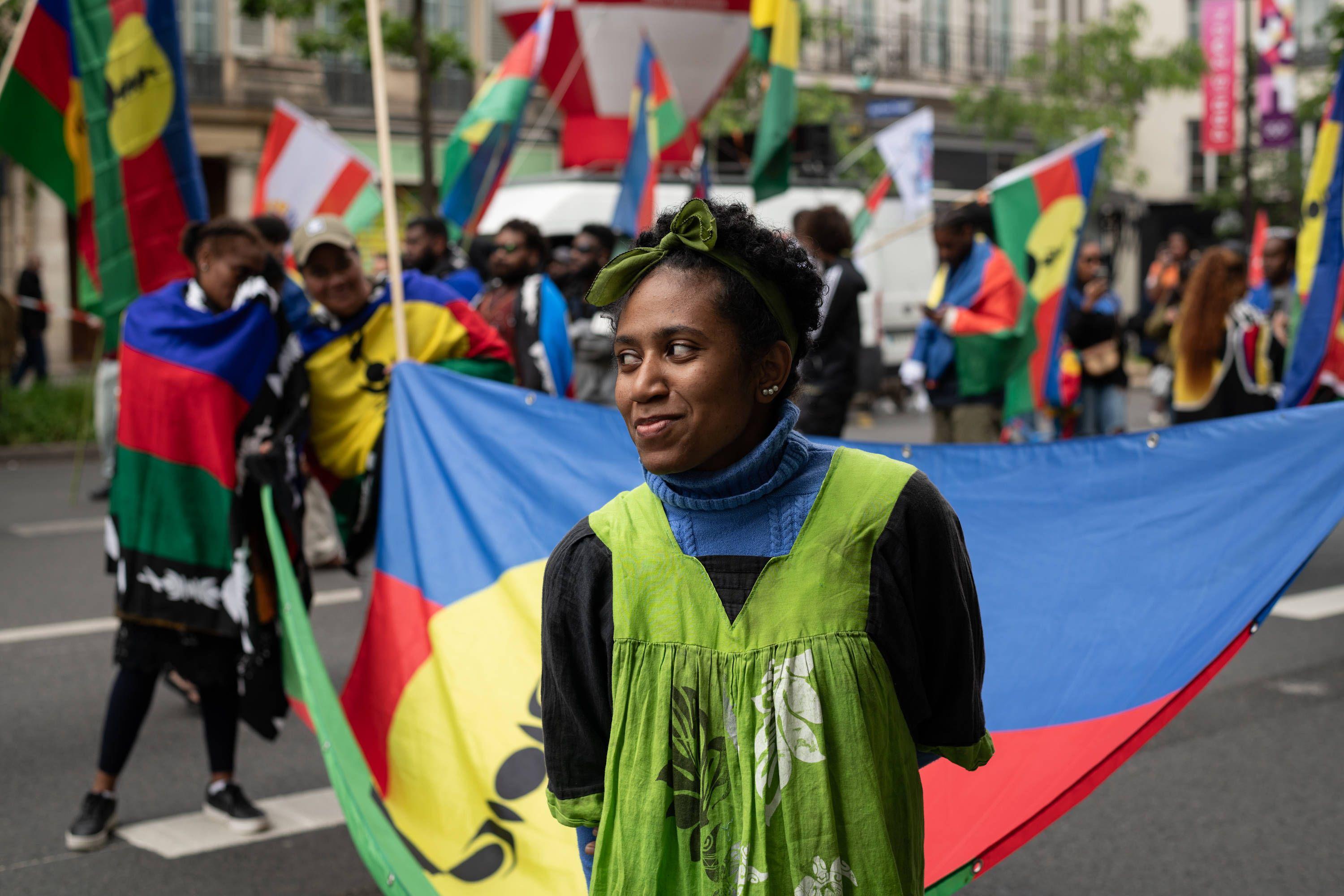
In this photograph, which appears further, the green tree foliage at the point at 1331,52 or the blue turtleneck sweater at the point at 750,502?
the green tree foliage at the point at 1331,52

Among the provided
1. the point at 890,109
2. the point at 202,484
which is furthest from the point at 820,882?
the point at 890,109

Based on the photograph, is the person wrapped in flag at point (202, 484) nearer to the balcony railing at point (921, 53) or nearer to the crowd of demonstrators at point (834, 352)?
the crowd of demonstrators at point (834, 352)

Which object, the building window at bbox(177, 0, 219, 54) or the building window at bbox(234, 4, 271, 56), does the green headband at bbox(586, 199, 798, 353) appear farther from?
the building window at bbox(177, 0, 219, 54)

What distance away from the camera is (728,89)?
72.9ft

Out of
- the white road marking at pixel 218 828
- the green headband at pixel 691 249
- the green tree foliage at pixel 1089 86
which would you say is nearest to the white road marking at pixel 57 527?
the white road marking at pixel 218 828

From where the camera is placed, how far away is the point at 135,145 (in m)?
4.95

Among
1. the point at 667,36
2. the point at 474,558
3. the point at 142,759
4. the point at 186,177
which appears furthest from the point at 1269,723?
the point at 667,36

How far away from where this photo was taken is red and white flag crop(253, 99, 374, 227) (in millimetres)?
9805

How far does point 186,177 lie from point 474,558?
7.66 ft

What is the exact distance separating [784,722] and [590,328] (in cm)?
623

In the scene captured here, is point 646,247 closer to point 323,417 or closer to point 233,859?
point 323,417

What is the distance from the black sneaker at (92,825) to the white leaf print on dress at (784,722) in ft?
9.94

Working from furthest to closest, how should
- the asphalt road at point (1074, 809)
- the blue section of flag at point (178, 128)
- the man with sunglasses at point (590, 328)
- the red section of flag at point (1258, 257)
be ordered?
the red section of flag at point (1258, 257) < the man with sunglasses at point (590, 328) < the blue section of flag at point (178, 128) < the asphalt road at point (1074, 809)

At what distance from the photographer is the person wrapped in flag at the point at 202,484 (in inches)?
157
